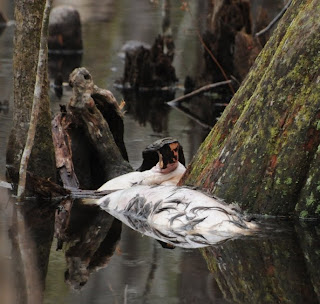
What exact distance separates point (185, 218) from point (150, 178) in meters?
1.48

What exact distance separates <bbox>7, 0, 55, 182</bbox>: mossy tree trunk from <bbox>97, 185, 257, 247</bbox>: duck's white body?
1.27 metres

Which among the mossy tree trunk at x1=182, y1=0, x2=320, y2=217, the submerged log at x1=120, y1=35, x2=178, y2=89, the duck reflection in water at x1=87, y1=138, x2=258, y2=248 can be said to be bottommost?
the submerged log at x1=120, y1=35, x2=178, y2=89

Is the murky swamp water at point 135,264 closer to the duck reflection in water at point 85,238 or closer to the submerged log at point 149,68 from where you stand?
the duck reflection in water at point 85,238

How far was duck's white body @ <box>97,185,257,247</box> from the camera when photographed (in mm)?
Answer: 9172

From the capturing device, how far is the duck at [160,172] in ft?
35.4

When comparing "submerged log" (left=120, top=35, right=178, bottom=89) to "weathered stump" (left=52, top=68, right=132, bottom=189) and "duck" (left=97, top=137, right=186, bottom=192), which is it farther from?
"duck" (left=97, top=137, right=186, bottom=192)

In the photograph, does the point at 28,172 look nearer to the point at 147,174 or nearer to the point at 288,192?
the point at 147,174

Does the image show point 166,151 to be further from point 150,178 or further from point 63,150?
point 63,150

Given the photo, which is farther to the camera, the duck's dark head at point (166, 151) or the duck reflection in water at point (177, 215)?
the duck's dark head at point (166, 151)

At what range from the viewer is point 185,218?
369 inches

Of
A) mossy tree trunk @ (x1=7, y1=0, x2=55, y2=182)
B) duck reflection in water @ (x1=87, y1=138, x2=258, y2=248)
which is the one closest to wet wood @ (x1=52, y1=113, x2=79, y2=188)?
mossy tree trunk @ (x1=7, y1=0, x2=55, y2=182)

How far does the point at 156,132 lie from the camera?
52.2 feet

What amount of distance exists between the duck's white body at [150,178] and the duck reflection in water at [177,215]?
27 centimetres

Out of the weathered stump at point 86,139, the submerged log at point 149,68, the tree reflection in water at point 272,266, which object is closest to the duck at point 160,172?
the weathered stump at point 86,139
